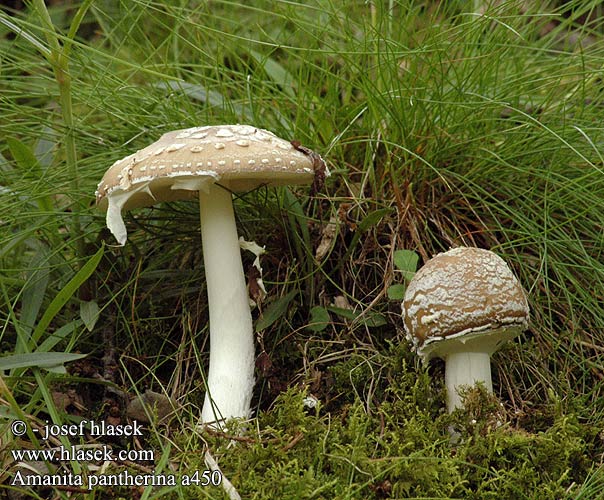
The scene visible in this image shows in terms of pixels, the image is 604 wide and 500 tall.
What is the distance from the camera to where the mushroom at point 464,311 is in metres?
2.00

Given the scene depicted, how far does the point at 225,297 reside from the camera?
232 cm

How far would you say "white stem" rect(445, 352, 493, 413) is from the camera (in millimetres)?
2211

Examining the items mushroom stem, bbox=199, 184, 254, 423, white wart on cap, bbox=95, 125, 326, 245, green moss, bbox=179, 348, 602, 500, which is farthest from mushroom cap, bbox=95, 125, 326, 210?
green moss, bbox=179, 348, 602, 500

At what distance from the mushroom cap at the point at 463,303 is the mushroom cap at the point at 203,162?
562mm

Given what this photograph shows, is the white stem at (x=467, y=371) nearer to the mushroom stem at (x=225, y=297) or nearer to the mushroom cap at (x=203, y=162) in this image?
the mushroom stem at (x=225, y=297)

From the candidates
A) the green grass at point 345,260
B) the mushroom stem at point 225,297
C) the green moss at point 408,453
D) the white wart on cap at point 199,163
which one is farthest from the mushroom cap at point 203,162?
the green moss at point 408,453

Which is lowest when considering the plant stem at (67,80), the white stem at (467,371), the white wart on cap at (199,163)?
the white stem at (467,371)

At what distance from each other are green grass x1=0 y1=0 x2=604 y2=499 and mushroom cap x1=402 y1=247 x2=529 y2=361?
0.23 m

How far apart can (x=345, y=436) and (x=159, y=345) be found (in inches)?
38.9

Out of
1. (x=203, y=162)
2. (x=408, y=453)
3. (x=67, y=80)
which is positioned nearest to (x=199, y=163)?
(x=203, y=162)

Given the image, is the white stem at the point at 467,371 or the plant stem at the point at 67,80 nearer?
the white stem at the point at 467,371

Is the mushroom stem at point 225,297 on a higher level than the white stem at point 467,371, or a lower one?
higher

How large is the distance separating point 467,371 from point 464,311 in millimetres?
336

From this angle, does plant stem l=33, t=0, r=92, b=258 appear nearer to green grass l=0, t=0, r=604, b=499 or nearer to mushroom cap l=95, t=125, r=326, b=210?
A: green grass l=0, t=0, r=604, b=499
